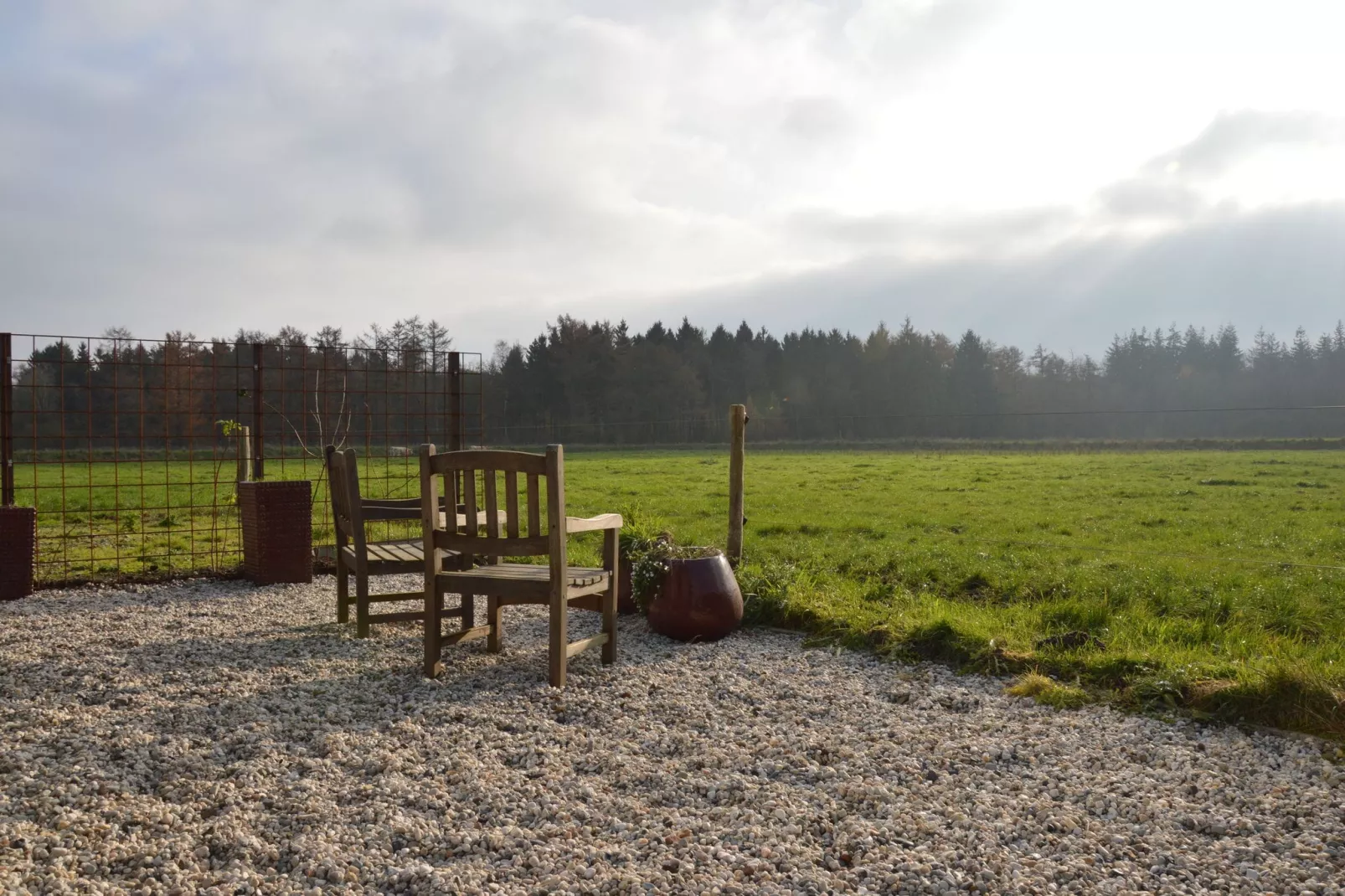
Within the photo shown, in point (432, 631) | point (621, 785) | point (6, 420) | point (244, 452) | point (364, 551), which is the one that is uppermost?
point (6, 420)

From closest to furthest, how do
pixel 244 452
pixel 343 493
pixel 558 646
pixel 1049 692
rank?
pixel 1049 692
pixel 558 646
pixel 343 493
pixel 244 452

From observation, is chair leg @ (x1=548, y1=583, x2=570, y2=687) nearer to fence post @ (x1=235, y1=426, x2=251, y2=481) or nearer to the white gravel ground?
the white gravel ground

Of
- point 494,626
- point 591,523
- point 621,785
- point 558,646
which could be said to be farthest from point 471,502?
point 621,785

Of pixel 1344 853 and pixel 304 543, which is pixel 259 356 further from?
pixel 1344 853

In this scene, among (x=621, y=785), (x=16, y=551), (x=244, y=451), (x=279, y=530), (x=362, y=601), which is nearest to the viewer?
(x=621, y=785)

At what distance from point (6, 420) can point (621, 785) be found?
6804 millimetres

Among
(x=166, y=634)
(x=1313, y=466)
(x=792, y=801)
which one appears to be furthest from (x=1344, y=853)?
(x=1313, y=466)

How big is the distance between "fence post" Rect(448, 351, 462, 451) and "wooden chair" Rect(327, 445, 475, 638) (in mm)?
2465

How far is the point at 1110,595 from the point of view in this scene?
727 centimetres

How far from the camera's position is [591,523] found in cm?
520

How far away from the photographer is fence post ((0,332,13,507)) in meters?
7.50

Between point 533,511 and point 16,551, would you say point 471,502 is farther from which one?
point 16,551

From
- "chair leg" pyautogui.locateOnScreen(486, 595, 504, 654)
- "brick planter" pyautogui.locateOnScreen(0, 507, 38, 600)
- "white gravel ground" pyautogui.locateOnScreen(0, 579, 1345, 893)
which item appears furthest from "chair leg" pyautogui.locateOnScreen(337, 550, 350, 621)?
"brick planter" pyautogui.locateOnScreen(0, 507, 38, 600)

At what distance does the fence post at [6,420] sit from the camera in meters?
7.50
